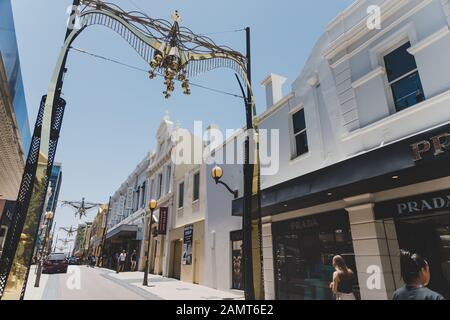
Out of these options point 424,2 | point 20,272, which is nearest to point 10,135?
point 20,272

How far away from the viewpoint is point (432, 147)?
4859 mm

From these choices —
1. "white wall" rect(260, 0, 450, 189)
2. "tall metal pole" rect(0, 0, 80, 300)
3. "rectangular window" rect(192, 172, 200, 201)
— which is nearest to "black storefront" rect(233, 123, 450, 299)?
"white wall" rect(260, 0, 450, 189)

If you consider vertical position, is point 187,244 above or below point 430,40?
below

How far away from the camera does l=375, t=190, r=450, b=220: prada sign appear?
579cm

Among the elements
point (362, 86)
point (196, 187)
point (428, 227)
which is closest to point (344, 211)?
point (428, 227)

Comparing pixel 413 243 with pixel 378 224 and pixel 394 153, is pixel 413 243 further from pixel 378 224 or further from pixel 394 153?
pixel 394 153

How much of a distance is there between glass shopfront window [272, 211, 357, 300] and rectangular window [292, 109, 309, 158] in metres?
2.34

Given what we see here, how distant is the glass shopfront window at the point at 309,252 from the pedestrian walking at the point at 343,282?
0.72 feet

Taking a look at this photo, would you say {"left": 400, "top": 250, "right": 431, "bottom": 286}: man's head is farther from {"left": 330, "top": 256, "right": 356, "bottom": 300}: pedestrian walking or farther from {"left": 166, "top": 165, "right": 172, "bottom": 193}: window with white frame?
{"left": 166, "top": 165, "right": 172, "bottom": 193}: window with white frame

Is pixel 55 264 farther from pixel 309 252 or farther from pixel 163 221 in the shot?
pixel 309 252

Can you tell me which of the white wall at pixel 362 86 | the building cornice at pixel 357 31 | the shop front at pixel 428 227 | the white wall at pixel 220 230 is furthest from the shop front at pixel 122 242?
the shop front at pixel 428 227

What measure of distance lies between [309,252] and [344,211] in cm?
206
